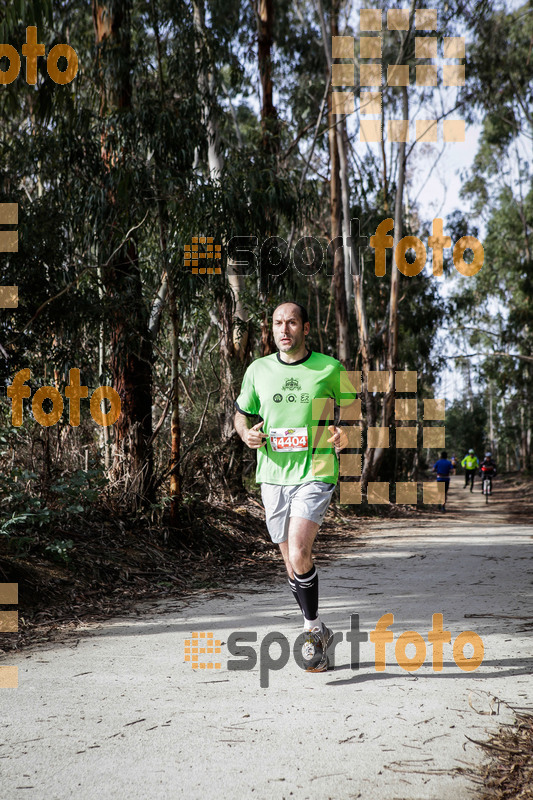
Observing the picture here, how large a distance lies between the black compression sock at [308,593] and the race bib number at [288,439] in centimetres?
66

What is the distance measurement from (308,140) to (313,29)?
2548 mm

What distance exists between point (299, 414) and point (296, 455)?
0.75 feet

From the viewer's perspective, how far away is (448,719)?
10.8ft

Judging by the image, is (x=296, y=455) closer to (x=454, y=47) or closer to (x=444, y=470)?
(x=444, y=470)

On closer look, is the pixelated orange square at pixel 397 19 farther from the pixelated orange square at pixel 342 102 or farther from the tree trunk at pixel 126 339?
the tree trunk at pixel 126 339

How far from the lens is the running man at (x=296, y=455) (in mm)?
4164

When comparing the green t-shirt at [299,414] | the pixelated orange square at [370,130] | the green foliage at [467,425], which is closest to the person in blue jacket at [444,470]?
the pixelated orange square at [370,130]

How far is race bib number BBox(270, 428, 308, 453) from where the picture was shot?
14.0ft

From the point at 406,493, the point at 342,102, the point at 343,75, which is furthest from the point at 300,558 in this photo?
the point at 343,75

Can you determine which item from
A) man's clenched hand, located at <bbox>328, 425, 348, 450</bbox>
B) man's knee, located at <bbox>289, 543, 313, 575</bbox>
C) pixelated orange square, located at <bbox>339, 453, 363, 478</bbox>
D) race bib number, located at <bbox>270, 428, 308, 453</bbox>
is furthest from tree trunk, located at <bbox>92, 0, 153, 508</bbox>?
pixelated orange square, located at <bbox>339, 453, 363, 478</bbox>

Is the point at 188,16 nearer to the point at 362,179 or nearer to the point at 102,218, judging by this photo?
the point at 102,218

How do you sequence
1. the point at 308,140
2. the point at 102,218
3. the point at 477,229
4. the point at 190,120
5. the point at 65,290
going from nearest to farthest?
1. the point at 65,290
2. the point at 102,218
3. the point at 190,120
4. the point at 308,140
5. the point at 477,229

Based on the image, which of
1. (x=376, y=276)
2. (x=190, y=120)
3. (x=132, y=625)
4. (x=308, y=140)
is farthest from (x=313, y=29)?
(x=132, y=625)

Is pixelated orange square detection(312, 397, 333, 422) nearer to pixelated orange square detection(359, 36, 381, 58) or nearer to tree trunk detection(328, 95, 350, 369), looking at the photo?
tree trunk detection(328, 95, 350, 369)
